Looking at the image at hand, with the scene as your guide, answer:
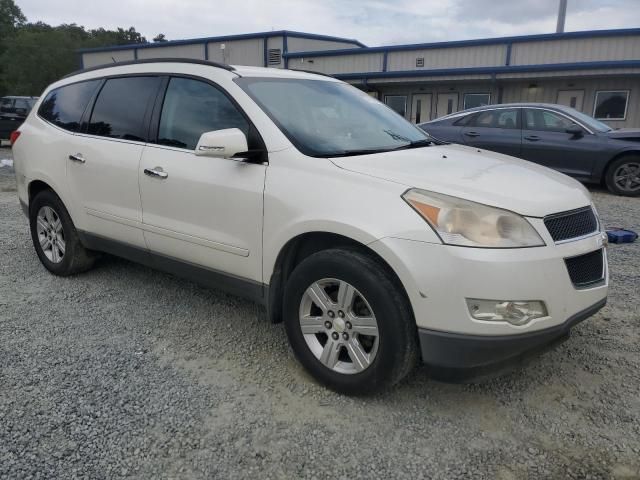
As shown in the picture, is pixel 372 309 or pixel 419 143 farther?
pixel 419 143

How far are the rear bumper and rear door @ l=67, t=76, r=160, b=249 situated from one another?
2.29 metres

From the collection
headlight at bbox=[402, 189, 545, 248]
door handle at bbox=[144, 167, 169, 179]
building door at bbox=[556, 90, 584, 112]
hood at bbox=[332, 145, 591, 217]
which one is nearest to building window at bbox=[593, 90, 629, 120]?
building door at bbox=[556, 90, 584, 112]

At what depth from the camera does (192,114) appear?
3469 mm

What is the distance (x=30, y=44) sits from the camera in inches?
1825

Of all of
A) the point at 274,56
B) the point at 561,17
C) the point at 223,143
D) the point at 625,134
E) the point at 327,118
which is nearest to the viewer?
the point at 223,143

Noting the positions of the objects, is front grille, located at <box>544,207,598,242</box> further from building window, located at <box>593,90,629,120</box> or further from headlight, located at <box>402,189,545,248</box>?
building window, located at <box>593,90,629,120</box>

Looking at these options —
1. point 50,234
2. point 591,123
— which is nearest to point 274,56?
point 591,123

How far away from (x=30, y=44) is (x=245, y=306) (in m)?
52.5

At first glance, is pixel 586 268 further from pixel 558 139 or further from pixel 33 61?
pixel 33 61

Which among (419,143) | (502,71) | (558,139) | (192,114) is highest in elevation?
(502,71)

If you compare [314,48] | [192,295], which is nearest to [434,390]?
[192,295]

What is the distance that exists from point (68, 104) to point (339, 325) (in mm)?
3301

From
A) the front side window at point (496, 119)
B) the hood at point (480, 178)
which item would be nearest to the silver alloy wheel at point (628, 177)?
the front side window at point (496, 119)

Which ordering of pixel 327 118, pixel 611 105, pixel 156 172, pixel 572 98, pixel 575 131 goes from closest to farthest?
pixel 327 118 → pixel 156 172 → pixel 575 131 → pixel 611 105 → pixel 572 98
